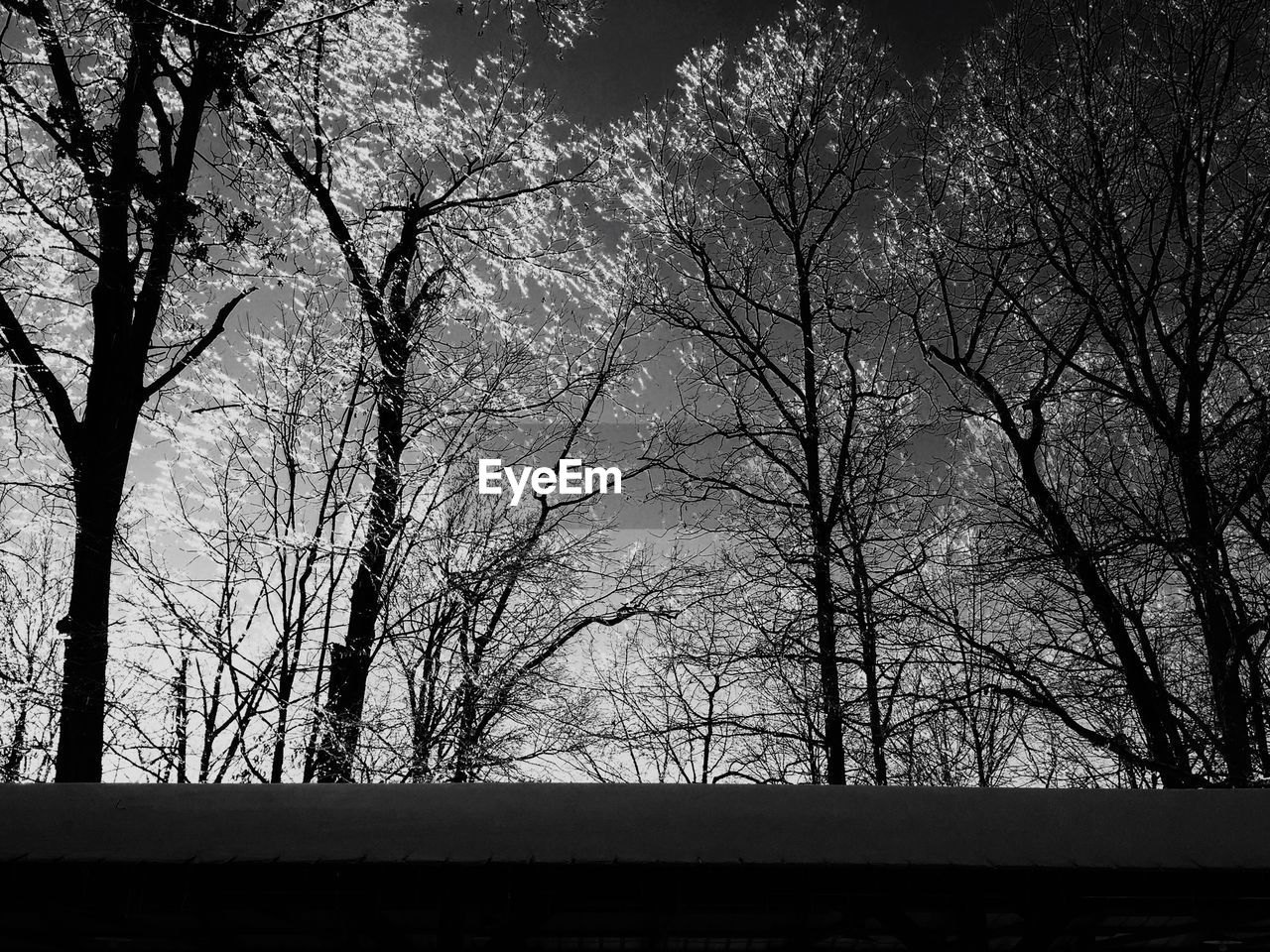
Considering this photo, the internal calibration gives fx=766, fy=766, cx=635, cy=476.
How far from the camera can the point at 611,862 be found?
324cm

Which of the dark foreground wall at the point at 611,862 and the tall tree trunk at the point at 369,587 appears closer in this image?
the dark foreground wall at the point at 611,862

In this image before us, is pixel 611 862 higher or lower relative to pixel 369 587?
lower

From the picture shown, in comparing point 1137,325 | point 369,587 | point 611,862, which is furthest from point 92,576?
point 1137,325

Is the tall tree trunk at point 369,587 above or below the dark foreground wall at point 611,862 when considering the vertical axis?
above

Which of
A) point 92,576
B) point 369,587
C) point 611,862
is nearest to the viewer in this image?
point 611,862

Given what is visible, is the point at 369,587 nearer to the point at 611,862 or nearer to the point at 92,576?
the point at 92,576

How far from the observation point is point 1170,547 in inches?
268

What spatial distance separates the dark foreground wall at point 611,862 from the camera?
3.22 meters

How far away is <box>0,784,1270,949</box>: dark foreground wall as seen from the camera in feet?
10.6

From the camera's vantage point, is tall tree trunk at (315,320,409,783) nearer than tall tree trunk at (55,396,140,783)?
No

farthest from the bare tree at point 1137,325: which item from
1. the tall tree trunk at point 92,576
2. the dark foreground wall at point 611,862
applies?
the tall tree trunk at point 92,576

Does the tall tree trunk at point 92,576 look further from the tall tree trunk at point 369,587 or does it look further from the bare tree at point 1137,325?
the bare tree at point 1137,325

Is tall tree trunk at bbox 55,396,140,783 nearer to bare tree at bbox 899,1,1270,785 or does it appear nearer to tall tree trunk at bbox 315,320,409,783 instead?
tall tree trunk at bbox 315,320,409,783

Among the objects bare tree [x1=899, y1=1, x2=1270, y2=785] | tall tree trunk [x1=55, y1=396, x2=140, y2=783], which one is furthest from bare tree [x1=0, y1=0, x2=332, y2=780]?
bare tree [x1=899, y1=1, x2=1270, y2=785]
